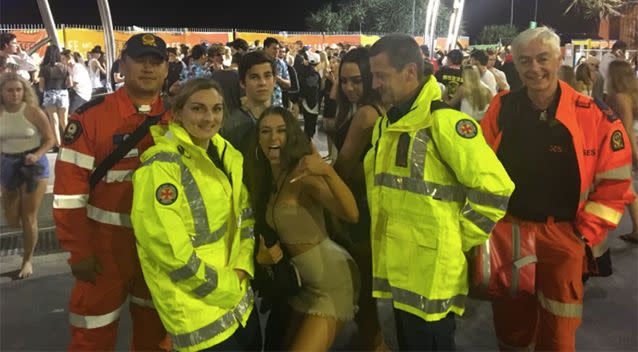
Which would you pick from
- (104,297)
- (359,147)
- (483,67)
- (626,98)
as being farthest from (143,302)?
(483,67)

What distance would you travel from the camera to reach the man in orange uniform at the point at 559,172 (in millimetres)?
2764

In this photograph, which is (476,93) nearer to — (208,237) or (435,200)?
(435,200)

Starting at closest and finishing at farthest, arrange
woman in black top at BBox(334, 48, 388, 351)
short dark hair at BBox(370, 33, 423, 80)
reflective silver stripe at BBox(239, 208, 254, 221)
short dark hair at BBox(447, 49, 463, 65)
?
short dark hair at BBox(370, 33, 423, 80)
reflective silver stripe at BBox(239, 208, 254, 221)
woman in black top at BBox(334, 48, 388, 351)
short dark hair at BBox(447, 49, 463, 65)

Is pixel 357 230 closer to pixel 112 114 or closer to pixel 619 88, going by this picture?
pixel 112 114

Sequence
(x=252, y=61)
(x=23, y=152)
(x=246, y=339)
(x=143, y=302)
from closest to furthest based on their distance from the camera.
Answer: (x=246, y=339)
(x=143, y=302)
(x=252, y=61)
(x=23, y=152)

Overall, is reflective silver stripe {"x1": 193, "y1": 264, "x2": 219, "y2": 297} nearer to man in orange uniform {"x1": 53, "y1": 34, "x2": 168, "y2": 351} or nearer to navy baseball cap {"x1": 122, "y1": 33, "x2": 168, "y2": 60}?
man in orange uniform {"x1": 53, "y1": 34, "x2": 168, "y2": 351}

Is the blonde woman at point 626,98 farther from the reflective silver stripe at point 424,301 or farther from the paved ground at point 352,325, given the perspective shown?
the reflective silver stripe at point 424,301

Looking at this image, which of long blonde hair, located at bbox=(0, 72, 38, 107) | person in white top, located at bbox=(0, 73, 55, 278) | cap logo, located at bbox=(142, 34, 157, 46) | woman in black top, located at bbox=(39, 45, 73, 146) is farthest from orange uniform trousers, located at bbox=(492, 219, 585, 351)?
woman in black top, located at bbox=(39, 45, 73, 146)

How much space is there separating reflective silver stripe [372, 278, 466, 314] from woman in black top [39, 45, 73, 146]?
28.1ft

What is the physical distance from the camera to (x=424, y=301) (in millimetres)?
2418

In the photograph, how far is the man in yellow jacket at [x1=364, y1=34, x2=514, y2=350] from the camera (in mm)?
2344

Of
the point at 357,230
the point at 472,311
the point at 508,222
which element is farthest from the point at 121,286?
the point at 472,311

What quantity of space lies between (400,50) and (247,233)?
109cm

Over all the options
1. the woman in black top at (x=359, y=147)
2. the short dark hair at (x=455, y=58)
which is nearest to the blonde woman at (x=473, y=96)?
the short dark hair at (x=455, y=58)
